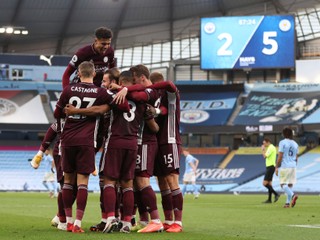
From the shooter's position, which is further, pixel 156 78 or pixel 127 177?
pixel 156 78

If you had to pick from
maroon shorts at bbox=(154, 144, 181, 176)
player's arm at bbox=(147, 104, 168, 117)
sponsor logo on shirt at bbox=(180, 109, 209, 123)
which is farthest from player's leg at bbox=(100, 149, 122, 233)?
sponsor logo on shirt at bbox=(180, 109, 209, 123)

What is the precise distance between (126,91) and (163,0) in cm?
4697

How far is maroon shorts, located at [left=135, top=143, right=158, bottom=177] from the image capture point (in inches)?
415

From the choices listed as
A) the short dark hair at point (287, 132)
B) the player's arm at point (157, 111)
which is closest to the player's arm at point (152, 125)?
the player's arm at point (157, 111)

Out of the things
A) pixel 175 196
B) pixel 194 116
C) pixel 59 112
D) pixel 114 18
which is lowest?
pixel 175 196

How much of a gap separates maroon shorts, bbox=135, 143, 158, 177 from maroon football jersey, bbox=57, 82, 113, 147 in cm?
75

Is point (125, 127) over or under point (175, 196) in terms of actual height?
over

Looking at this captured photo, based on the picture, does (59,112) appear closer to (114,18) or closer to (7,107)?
(114,18)

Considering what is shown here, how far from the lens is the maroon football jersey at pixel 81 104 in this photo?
33.2 ft

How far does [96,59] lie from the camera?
37.7ft

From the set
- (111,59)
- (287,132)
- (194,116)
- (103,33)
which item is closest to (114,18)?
(194,116)

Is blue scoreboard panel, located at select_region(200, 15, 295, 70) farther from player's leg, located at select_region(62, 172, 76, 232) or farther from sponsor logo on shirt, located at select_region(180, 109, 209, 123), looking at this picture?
player's leg, located at select_region(62, 172, 76, 232)

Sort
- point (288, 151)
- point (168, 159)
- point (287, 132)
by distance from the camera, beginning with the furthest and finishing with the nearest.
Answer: point (288, 151) → point (287, 132) → point (168, 159)

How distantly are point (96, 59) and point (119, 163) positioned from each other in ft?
7.00
